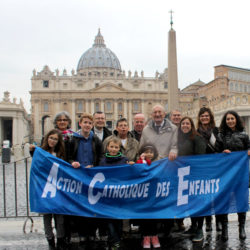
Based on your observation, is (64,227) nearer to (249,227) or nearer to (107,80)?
(249,227)

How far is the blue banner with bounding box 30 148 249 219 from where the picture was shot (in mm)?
4109

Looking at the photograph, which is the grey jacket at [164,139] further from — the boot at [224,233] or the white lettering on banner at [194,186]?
the boot at [224,233]

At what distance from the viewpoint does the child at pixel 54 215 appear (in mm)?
3977

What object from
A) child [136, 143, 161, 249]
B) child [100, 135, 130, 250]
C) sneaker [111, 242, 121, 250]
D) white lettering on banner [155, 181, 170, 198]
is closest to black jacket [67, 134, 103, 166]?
child [100, 135, 130, 250]

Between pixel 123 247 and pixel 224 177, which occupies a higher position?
pixel 224 177

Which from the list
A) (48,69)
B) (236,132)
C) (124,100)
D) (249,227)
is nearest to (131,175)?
(236,132)

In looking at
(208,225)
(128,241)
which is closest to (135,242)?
(128,241)

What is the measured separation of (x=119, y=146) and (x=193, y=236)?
1464 mm

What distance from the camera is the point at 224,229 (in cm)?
423

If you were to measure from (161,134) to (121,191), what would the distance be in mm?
886

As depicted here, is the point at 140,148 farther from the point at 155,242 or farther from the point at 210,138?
the point at 155,242

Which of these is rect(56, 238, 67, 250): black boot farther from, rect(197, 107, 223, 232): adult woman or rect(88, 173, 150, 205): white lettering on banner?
rect(197, 107, 223, 232): adult woman

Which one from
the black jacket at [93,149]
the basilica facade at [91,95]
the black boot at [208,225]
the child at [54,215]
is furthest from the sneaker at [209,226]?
the basilica facade at [91,95]

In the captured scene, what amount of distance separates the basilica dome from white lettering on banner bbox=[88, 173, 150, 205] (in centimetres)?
9477
